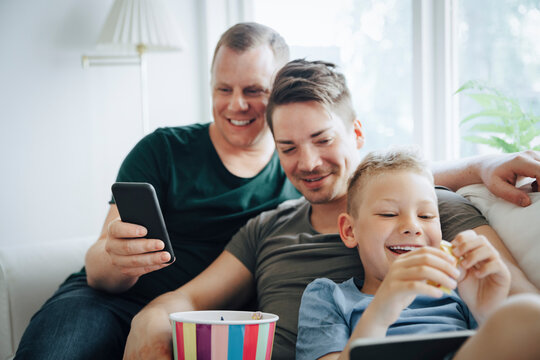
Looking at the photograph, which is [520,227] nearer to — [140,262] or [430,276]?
[430,276]

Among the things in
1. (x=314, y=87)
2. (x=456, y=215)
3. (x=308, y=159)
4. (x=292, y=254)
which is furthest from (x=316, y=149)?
(x=456, y=215)

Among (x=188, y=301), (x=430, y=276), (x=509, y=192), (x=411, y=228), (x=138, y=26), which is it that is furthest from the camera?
(x=138, y=26)

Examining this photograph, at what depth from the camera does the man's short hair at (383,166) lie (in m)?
1.12

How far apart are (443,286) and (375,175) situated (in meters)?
0.39

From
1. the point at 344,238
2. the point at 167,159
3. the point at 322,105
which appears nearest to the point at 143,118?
the point at 167,159

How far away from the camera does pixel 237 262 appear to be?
1411mm

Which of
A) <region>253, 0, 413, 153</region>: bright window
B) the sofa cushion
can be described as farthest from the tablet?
<region>253, 0, 413, 153</region>: bright window

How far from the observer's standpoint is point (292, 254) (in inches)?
50.6

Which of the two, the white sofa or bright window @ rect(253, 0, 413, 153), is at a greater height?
bright window @ rect(253, 0, 413, 153)

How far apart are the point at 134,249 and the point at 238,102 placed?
0.65 metres

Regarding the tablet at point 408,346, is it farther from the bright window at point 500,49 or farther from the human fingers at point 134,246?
the bright window at point 500,49

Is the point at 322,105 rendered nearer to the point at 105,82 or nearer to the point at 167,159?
the point at 167,159

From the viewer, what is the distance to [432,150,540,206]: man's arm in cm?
110

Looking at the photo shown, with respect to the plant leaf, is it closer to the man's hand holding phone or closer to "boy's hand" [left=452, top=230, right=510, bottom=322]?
"boy's hand" [left=452, top=230, right=510, bottom=322]
